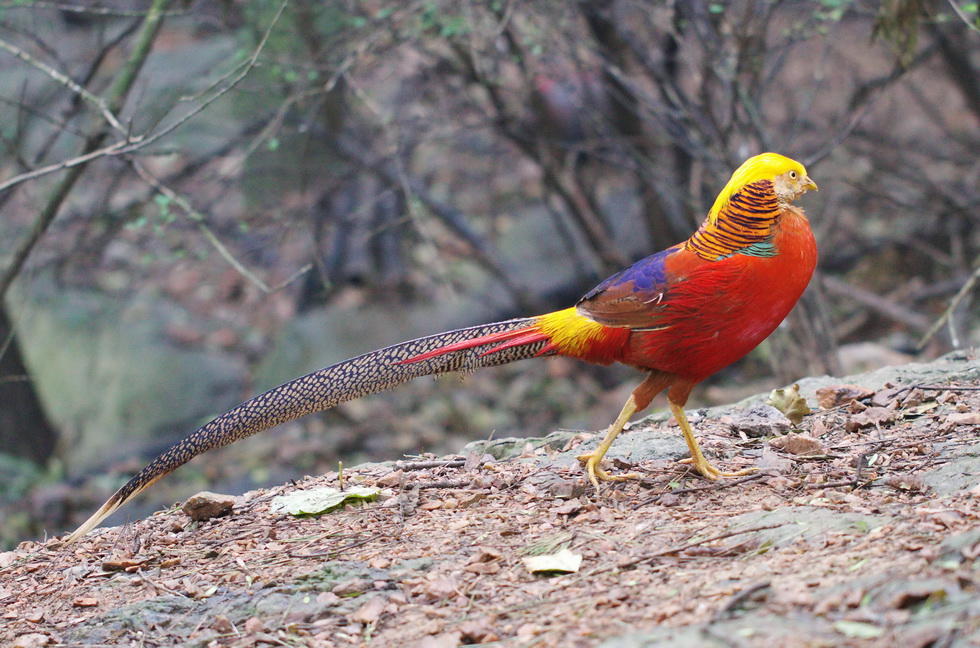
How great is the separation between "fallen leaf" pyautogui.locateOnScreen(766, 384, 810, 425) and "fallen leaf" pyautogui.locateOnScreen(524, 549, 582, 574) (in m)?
1.60

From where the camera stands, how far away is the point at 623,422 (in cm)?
369

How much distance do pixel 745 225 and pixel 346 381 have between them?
4.94 ft

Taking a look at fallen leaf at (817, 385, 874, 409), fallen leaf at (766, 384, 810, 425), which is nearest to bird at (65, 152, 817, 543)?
fallen leaf at (766, 384, 810, 425)

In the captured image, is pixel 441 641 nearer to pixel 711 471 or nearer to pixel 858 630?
pixel 858 630

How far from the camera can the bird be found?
3486 millimetres

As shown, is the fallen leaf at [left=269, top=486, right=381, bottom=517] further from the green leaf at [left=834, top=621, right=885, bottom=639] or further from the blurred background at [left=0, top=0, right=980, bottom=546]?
the blurred background at [left=0, top=0, right=980, bottom=546]

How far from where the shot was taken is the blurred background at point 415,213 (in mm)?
6355

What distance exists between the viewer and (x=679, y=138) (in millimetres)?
6219

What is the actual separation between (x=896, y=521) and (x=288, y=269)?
28.6 ft

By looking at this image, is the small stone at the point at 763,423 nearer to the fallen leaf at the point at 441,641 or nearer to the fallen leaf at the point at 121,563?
the fallen leaf at the point at 441,641

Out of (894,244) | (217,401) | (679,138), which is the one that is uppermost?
(679,138)

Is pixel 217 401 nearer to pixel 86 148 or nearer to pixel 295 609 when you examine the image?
pixel 86 148

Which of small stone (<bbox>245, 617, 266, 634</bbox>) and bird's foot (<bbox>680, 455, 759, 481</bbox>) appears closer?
small stone (<bbox>245, 617, 266, 634</bbox>)

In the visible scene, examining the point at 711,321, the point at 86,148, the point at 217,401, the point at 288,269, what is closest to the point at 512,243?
the point at 288,269
